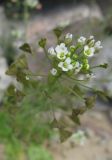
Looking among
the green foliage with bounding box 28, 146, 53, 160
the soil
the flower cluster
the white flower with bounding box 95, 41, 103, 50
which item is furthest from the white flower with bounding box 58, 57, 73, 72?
the soil

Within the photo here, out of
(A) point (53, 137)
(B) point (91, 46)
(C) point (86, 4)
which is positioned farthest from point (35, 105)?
(C) point (86, 4)

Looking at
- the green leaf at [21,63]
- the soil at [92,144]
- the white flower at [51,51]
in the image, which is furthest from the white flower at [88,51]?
the soil at [92,144]

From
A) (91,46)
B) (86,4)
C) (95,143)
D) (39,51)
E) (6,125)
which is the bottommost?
(95,143)

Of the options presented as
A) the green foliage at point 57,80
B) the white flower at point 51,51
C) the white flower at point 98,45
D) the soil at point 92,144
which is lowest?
the soil at point 92,144

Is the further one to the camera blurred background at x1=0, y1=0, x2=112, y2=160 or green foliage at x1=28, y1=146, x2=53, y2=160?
blurred background at x1=0, y1=0, x2=112, y2=160

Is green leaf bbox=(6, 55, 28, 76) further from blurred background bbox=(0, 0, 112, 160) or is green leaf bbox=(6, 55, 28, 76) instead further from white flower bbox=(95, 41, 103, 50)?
blurred background bbox=(0, 0, 112, 160)

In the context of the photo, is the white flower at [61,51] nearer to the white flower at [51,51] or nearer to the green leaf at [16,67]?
the white flower at [51,51]

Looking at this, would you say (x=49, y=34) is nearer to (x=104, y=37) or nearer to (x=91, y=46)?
(x=104, y=37)
